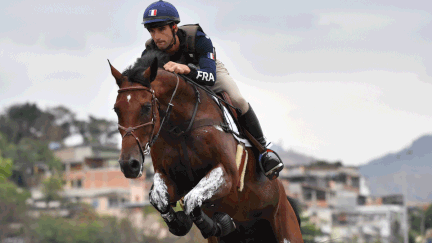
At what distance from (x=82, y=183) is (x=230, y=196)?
96.9m

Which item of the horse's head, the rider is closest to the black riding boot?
the rider

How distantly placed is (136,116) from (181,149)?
109cm

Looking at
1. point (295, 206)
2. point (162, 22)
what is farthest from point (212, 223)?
point (295, 206)

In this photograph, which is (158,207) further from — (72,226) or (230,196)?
(72,226)

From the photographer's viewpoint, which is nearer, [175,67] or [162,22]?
[175,67]

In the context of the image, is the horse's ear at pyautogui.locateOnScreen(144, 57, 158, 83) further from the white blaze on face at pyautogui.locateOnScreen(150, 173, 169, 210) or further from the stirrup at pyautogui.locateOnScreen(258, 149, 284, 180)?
the stirrup at pyautogui.locateOnScreen(258, 149, 284, 180)

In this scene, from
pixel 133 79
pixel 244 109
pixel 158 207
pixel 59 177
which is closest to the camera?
pixel 133 79

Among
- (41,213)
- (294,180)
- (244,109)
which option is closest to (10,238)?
(41,213)

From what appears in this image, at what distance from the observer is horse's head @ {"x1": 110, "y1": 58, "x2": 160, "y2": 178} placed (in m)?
→ 7.82

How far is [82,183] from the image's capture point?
104m

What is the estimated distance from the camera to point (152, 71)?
322 inches

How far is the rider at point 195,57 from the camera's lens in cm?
895

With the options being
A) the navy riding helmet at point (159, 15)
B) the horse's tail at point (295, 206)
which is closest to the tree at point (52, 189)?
the horse's tail at point (295, 206)

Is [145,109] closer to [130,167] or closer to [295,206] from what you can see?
[130,167]
